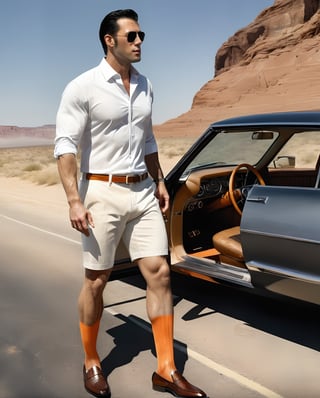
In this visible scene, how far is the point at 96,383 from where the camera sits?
329 centimetres

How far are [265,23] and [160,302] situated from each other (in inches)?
4367

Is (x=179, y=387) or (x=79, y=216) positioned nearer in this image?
(x=79, y=216)

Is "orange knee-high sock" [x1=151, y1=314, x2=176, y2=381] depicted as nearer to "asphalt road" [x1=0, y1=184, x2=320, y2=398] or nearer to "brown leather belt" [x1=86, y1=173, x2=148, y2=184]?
"asphalt road" [x1=0, y1=184, x2=320, y2=398]

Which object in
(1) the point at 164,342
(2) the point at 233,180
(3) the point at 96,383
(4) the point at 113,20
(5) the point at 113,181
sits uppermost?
(4) the point at 113,20

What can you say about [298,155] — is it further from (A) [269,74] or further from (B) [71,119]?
(A) [269,74]

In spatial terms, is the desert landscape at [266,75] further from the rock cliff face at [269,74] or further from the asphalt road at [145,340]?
the asphalt road at [145,340]

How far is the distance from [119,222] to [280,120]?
5.08 ft

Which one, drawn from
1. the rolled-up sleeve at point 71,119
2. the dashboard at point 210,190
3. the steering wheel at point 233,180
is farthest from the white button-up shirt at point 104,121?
the dashboard at point 210,190

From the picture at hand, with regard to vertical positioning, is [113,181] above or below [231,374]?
above

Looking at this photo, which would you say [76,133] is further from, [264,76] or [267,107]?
[264,76]

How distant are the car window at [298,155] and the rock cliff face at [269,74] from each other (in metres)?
45.5

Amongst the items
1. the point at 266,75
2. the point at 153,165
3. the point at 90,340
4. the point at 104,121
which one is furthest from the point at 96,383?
the point at 266,75

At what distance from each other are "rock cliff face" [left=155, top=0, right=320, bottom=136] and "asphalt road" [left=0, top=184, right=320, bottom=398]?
241 feet

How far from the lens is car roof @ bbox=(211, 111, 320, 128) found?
3.85 m
